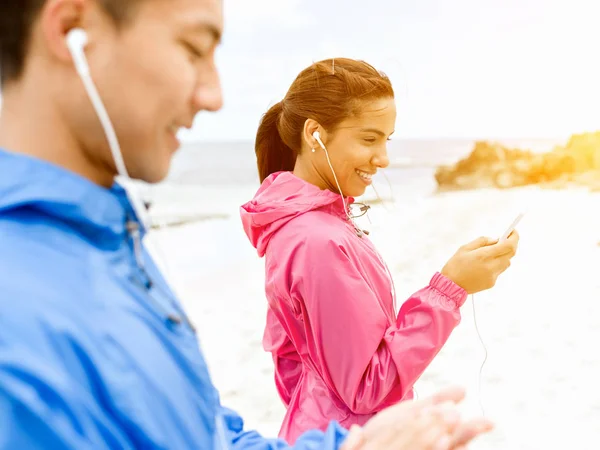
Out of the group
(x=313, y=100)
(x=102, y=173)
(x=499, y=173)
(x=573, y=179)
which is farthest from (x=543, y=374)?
(x=499, y=173)

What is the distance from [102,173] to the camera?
0.72m

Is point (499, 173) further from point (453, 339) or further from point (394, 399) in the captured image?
point (394, 399)

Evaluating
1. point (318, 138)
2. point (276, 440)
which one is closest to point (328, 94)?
point (318, 138)

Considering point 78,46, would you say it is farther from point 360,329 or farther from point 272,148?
→ point 272,148

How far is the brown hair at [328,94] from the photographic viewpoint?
1531 mm

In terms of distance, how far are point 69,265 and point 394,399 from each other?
0.97 m

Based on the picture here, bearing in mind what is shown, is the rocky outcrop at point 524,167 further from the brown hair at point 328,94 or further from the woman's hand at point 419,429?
the woman's hand at point 419,429

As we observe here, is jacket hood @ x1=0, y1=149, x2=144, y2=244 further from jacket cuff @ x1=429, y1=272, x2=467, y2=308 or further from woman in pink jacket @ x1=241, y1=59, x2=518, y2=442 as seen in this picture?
jacket cuff @ x1=429, y1=272, x2=467, y2=308

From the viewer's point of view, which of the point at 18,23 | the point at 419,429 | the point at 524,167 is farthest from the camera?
the point at 524,167

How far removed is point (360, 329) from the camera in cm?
129

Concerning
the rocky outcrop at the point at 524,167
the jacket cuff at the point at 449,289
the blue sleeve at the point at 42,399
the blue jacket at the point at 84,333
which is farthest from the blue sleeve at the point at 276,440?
the rocky outcrop at the point at 524,167

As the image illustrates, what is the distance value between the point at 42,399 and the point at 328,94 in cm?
118

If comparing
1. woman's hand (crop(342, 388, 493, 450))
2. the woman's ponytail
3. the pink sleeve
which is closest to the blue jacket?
woman's hand (crop(342, 388, 493, 450))

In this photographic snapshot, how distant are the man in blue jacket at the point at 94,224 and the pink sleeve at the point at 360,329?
0.52 metres
